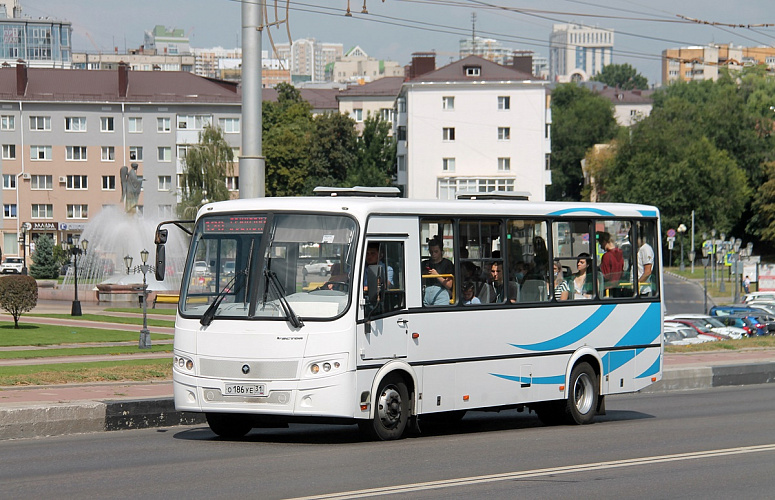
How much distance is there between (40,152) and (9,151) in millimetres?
2589

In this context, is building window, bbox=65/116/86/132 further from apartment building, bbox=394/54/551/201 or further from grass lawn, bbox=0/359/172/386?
grass lawn, bbox=0/359/172/386

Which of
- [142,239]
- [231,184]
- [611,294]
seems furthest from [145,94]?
[611,294]

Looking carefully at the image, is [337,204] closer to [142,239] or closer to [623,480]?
[623,480]

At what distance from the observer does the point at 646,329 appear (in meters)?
16.8

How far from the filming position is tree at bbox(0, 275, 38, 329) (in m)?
36.2

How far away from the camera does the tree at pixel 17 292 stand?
36156 millimetres

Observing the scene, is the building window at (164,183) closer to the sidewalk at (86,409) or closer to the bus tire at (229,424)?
the sidewalk at (86,409)

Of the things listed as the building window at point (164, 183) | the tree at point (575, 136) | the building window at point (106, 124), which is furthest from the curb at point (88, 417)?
the tree at point (575, 136)

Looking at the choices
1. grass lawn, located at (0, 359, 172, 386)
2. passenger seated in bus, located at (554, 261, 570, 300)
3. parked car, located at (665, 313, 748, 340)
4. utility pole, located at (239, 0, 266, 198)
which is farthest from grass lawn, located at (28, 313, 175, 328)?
passenger seated in bus, located at (554, 261, 570, 300)

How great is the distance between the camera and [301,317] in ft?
40.6

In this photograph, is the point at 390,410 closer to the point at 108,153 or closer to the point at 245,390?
the point at 245,390

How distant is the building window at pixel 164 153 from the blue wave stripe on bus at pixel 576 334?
95.1 metres

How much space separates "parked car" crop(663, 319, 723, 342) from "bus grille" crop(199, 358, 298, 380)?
30061 millimetres

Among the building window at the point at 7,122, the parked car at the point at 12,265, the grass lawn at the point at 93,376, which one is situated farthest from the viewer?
the building window at the point at 7,122
